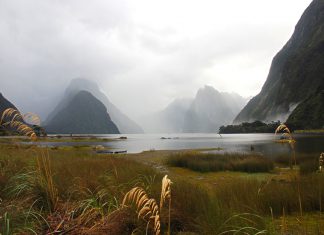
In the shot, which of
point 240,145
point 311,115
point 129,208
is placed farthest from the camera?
point 311,115

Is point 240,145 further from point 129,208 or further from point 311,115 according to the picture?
point 311,115

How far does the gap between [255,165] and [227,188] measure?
12.6 meters

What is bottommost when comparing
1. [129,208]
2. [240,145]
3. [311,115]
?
[129,208]

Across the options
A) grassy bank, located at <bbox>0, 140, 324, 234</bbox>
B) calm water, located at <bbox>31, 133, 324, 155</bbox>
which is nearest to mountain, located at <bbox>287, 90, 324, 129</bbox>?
calm water, located at <bbox>31, 133, 324, 155</bbox>

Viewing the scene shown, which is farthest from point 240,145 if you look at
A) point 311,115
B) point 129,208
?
point 311,115

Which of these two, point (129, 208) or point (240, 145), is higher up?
point (240, 145)

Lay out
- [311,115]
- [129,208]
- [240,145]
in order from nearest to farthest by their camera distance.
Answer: [129,208] < [240,145] < [311,115]

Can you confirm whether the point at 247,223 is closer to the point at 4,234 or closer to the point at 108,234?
the point at 108,234

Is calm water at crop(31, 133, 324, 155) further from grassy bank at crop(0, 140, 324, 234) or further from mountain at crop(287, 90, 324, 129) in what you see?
mountain at crop(287, 90, 324, 129)

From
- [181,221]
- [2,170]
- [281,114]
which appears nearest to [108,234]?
[181,221]

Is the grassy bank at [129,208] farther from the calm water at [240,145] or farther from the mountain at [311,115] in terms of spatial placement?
the mountain at [311,115]

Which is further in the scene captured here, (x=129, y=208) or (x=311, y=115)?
(x=311, y=115)

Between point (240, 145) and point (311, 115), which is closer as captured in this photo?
point (240, 145)

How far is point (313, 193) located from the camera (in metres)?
8.08
